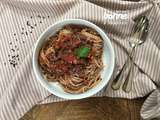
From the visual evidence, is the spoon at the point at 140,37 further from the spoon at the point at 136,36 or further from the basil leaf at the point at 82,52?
the basil leaf at the point at 82,52

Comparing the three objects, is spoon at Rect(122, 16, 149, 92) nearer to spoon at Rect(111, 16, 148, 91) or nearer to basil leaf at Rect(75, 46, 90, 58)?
spoon at Rect(111, 16, 148, 91)

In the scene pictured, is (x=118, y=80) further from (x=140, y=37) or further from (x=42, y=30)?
(x=42, y=30)

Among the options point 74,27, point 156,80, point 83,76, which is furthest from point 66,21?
point 156,80

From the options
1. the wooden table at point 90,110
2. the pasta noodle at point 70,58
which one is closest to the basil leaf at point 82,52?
the pasta noodle at point 70,58

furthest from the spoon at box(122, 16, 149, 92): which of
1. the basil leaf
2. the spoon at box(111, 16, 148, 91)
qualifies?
the basil leaf

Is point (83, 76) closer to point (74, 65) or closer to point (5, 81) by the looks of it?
point (74, 65)

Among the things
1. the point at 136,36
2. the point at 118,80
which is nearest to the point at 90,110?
the point at 118,80
